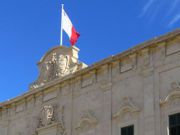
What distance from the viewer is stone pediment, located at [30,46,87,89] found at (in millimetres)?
28469

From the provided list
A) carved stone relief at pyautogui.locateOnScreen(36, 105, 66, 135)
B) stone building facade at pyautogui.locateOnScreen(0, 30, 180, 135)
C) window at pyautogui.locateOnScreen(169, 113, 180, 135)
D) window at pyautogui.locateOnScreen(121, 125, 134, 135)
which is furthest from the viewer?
carved stone relief at pyautogui.locateOnScreen(36, 105, 66, 135)

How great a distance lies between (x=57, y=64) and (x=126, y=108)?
276 inches

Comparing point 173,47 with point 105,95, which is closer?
point 173,47

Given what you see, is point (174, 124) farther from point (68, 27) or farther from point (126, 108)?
point (68, 27)

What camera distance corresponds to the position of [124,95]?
2422 cm

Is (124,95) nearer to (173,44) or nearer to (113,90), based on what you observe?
→ (113,90)

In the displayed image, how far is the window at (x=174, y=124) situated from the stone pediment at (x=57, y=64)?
748cm

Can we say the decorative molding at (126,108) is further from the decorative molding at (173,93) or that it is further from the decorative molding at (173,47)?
the decorative molding at (173,47)

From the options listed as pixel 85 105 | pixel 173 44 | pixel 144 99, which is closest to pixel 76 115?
pixel 85 105

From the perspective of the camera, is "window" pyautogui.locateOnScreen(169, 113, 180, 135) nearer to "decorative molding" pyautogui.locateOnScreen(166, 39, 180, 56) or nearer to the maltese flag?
"decorative molding" pyautogui.locateOnScreen(166, 39, 180, 56)

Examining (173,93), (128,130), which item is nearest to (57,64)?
(128,130)

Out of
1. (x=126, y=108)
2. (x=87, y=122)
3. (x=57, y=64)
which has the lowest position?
(x=87, y=122)

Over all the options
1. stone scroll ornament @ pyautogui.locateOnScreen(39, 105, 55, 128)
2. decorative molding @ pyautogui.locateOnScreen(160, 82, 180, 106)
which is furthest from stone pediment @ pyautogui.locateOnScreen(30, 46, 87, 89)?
decorative molding @ pyautogui.locateOnScreen(160, 82, 180, 106)

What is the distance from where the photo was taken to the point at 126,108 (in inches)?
931
